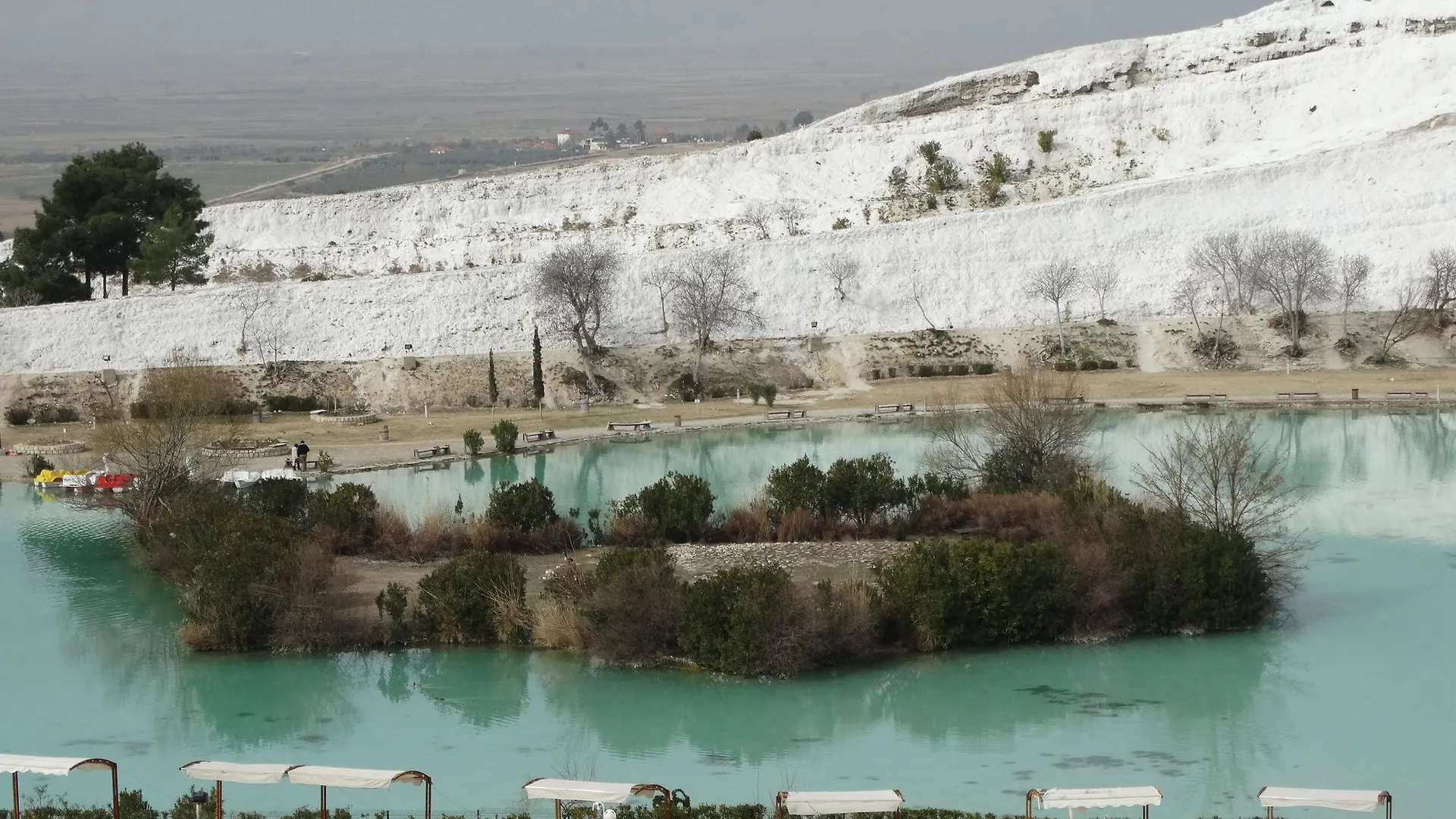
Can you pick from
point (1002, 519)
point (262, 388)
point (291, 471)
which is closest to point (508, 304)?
point (262, 388)

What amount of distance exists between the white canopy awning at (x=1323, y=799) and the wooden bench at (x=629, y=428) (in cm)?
2620

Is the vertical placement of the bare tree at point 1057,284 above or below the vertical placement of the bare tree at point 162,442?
above

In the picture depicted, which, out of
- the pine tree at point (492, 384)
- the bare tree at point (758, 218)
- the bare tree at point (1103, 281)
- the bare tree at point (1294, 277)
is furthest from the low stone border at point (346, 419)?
the bare tree at point (1294, 277)

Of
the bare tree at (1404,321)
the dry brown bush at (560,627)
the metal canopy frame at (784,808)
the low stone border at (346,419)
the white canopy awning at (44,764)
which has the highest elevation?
the bare tree at (1404,321)

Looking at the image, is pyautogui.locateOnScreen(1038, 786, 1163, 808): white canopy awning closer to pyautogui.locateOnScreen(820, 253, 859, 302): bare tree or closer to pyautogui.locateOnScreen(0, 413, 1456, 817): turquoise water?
pyautogui.locateOnScreen(0, 413, 1456, 817): turquoise water

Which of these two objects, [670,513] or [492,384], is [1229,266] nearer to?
[492,384]

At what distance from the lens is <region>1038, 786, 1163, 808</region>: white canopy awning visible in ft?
53.5

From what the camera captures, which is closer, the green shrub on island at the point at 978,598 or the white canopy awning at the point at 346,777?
the white canopy awning at the point at 346,777

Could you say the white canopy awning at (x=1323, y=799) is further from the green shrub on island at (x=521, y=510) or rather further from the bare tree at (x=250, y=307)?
the bare tree at (x=250, y=307)

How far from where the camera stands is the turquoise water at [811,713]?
794 inches

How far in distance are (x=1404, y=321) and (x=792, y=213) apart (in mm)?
20626

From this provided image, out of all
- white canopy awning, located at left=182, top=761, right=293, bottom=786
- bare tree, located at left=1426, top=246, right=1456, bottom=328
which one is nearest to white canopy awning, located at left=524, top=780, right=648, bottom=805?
white canopy awning, located at left=182, top=761, right=293, bottom=786

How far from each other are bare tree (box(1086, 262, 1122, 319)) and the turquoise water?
23.1 m

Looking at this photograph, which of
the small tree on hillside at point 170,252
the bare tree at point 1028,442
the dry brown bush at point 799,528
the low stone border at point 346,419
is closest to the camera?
the dry brown bush at point 799,528
